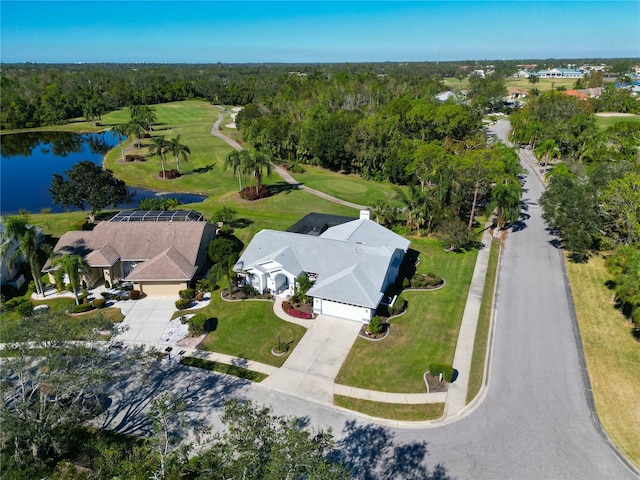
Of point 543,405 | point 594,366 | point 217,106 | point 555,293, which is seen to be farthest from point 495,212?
point 217,106

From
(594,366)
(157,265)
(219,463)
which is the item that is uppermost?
(219,463)

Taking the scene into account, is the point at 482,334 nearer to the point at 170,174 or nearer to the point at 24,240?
the point at 24,240

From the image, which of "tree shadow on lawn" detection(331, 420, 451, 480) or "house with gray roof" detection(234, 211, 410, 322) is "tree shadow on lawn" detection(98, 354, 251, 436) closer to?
"tree shadow on lawn" detection(331, 420, 451, 480)

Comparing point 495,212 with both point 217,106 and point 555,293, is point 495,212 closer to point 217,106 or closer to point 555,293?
point 555,293

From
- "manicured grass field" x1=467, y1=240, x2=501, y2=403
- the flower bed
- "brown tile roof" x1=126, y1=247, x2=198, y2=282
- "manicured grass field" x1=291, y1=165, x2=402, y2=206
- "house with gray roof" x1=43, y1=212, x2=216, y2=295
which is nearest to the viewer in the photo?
"manicured grass field" x1=467, y1=240, x2=501, y2=403

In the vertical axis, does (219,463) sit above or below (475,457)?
above

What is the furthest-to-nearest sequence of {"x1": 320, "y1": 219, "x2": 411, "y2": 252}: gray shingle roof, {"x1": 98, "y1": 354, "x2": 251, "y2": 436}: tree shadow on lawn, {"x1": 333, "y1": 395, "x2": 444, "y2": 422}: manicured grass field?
{"x1": 320, "y1": 219, "x2": 411, "y2": 252}: gray shingle roof
{"x1": 333, "y1": 395, "x2": 444, "y2": 422}: manicured grass field
{"x1": 98, "y1": 354, "x2": 251, "y2": 436}: tree shadow on lawn

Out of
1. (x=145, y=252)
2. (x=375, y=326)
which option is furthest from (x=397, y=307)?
(x=145, y=252)

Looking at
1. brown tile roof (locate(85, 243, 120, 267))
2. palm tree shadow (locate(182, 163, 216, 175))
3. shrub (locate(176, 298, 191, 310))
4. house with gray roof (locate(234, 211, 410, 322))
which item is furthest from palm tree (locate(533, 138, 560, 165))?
brown tile roof (locate(85, 243, 120, 267))
